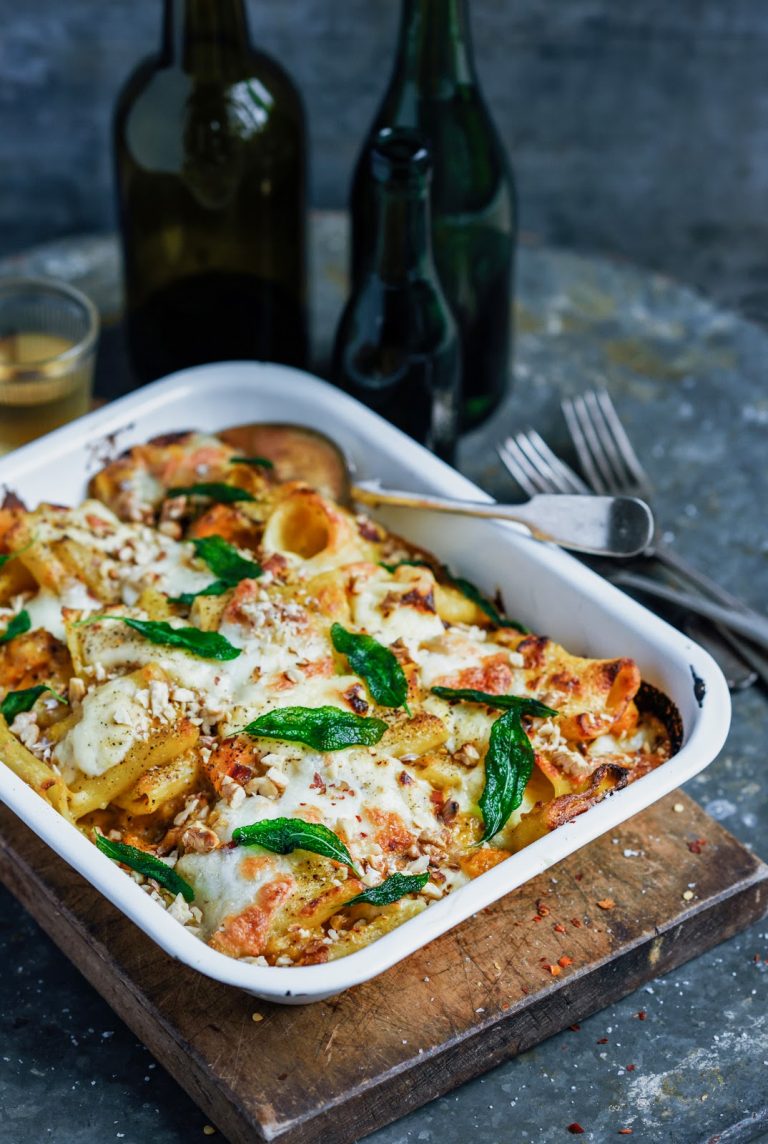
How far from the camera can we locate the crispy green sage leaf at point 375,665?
2.58m

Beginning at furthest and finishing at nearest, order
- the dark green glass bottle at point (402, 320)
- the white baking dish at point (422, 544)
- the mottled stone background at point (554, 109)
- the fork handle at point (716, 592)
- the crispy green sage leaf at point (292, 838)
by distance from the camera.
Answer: the mottled stone background at point (554, 109) < the fork handle at point (716, 592) < the dark green glass bottle at point (402, 320) < the crispy green sage leaf at point (292, 838) < the white baking dish at point (422, 544)

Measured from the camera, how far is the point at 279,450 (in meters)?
3.16

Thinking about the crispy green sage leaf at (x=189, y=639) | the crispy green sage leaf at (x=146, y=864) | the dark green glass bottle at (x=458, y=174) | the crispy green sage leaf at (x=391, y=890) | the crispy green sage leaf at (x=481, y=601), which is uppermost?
the dark green glass bottle at (x=458, y=174)

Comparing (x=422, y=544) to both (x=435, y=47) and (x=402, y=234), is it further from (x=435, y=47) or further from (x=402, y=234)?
(x=435, y=47)

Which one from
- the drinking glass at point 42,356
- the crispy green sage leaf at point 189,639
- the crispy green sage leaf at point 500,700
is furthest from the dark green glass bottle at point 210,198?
the crispy green sage leaf at point 500,700

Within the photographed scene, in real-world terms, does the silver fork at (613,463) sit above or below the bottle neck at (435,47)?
below

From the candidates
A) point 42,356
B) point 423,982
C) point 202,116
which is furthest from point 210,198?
point 423,982

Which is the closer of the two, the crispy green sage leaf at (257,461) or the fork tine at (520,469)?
the crispy green sage leaf at (257,461)

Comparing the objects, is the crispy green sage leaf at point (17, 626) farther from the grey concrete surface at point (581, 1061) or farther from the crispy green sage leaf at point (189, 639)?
the grey concrete surface at point (581, 1061)

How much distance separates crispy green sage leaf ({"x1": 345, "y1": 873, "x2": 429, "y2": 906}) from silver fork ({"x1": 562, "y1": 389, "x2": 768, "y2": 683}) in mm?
1041

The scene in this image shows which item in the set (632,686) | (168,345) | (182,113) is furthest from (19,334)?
(632,686)

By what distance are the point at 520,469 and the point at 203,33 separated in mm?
1138

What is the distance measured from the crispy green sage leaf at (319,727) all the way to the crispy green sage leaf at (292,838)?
0.51 feet

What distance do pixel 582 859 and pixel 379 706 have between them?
1.44 feet
